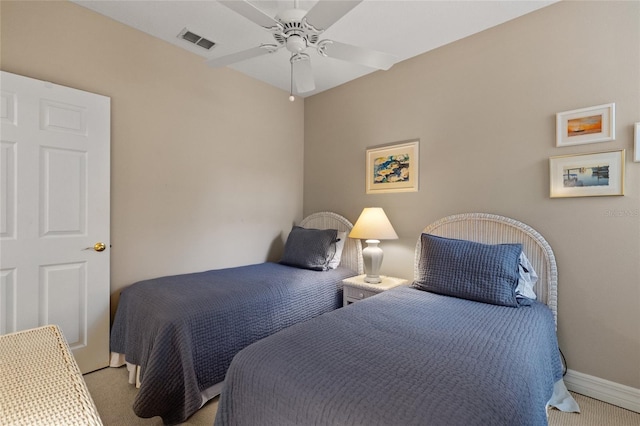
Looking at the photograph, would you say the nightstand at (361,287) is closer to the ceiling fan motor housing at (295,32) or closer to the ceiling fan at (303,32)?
the ceiling fan at (303,32)

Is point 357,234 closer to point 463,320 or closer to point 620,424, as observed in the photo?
point 463,320

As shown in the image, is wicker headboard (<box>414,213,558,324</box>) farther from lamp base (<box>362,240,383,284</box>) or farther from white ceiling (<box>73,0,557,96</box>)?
white ceiling (<box>73,0,557,96</box>)

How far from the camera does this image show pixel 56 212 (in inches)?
82.4

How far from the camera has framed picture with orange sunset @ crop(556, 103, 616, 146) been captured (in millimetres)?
1924

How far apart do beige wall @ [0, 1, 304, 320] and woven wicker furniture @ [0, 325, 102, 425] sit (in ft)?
5.71

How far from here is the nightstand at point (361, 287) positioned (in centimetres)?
256

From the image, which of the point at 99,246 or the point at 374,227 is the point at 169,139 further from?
the point at 374,227

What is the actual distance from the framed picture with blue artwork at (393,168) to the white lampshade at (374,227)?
0.37m

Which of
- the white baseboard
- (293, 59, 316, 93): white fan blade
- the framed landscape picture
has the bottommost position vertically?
the white baseboard

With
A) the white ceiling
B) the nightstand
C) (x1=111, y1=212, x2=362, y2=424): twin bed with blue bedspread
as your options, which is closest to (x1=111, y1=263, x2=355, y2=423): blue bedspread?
(x1=111, y1=212, x2=362, y2=424): twin bed with blue bedspread

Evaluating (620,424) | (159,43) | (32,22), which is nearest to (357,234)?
(620,424)

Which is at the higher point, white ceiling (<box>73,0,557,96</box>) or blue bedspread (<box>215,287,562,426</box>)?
white ceiling (<box>73,0,557,96</box>)

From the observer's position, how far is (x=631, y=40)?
187 centimetres

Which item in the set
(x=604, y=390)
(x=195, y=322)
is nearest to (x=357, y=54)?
(x=195, y=322)
